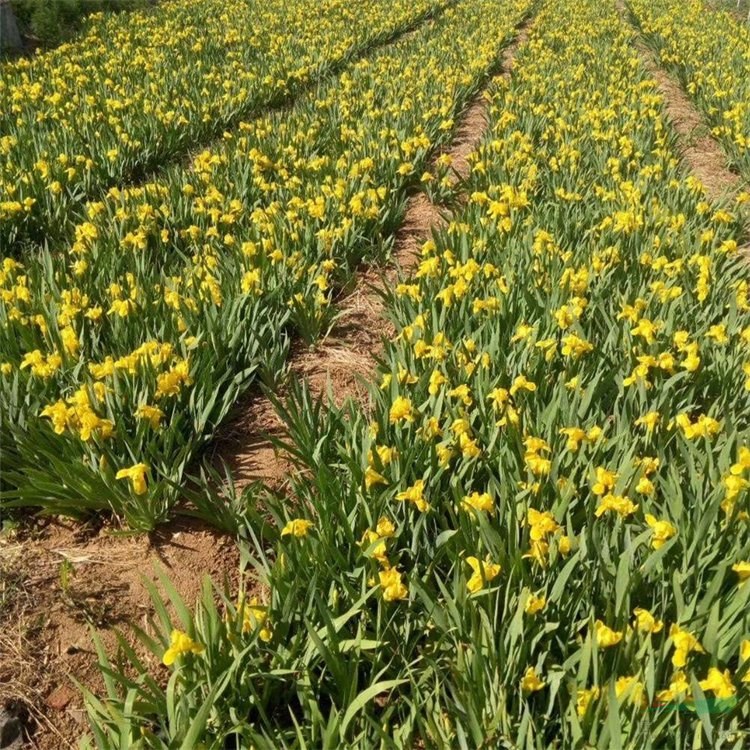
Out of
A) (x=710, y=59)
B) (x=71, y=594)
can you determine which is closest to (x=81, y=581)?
(x=71, y=594)

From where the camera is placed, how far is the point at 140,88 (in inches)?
324

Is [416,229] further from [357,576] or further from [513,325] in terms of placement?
[357,576]

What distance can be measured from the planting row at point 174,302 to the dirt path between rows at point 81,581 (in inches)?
5.5

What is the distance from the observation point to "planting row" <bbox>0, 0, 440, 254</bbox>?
5395mm

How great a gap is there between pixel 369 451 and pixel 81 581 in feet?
3.74

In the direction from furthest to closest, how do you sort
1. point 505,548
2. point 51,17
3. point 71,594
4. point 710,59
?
point 51,17
point 710,59
point 71,594
point 505,548

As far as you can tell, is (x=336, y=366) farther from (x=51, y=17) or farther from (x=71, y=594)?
(x=51, y=17)

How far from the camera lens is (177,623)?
7.84ft

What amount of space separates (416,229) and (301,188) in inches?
40.1

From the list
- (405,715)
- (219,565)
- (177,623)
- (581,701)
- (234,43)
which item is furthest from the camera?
(234,43)

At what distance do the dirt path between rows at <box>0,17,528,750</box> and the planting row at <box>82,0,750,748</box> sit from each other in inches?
6.1

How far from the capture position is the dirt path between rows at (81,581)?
2.13 m

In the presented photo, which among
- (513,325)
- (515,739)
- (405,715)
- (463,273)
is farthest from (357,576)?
(463,273)

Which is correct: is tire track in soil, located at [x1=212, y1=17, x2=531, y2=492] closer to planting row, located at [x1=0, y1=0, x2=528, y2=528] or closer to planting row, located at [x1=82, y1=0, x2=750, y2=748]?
planting row, located at [x1=0, y1=0, x2=528, y2=528]
